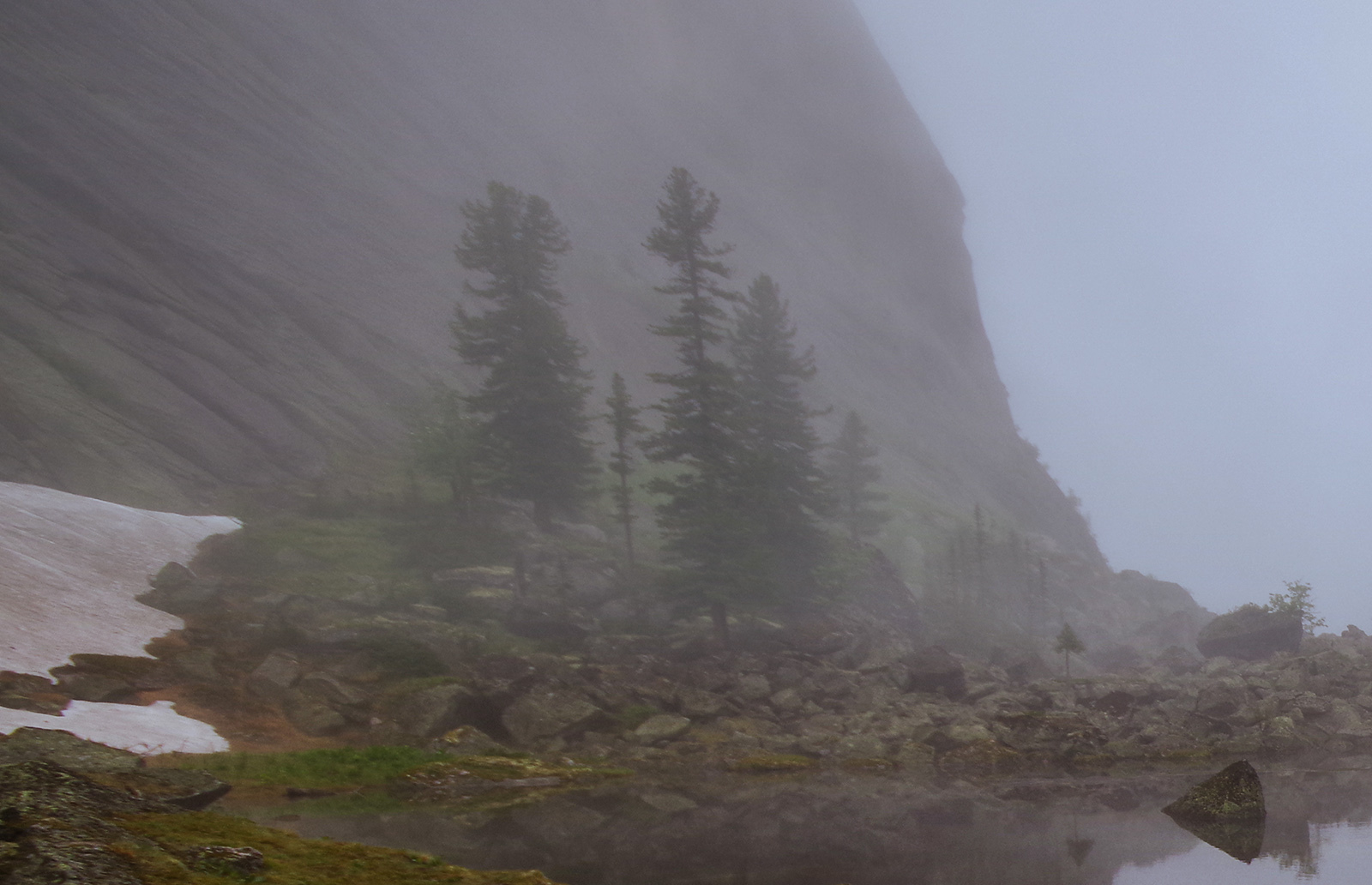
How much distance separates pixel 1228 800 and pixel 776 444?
38411 millimetres

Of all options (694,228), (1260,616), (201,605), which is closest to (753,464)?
(694,228)

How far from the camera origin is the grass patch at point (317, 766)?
17.6 metres

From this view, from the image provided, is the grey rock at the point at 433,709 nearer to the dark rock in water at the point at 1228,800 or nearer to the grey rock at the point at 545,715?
the grey rock at the point at 545,715

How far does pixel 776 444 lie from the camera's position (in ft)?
171

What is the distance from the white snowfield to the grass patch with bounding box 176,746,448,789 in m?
1.56

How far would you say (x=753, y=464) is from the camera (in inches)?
1670

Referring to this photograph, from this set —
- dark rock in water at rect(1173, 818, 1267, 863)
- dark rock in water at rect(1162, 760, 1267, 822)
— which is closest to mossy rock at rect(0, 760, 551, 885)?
dark rock in water at rect(1173, 818, 1267, 863)

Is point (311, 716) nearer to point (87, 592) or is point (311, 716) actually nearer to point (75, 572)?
point (87, 592)

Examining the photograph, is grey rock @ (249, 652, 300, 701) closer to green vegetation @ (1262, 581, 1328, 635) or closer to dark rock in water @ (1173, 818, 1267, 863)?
dark rock in water @ (1173, 818, 1267, 863)

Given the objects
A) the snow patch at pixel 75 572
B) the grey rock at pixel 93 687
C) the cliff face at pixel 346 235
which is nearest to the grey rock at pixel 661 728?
the grey rock at pixel 93 687

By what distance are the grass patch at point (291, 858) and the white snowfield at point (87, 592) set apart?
1059 cm

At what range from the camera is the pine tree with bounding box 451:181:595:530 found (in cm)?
4828

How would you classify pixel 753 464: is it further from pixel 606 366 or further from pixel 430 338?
pixel 606 366

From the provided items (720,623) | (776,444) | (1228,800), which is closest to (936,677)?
(720,623)
